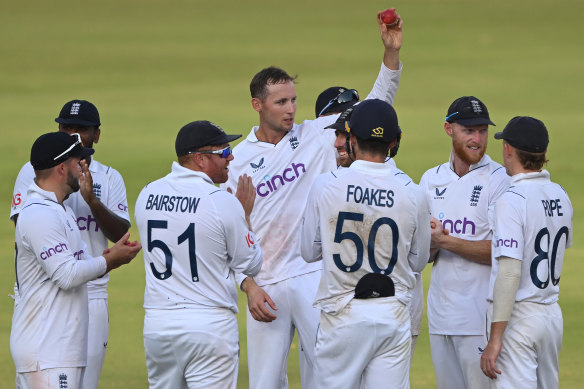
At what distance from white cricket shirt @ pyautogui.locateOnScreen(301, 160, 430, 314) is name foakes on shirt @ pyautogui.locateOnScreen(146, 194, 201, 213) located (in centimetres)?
61

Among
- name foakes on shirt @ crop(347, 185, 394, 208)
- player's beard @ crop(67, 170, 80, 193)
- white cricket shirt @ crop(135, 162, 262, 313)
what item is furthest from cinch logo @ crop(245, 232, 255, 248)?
player's beard @ crop(67, 170, 80, 193)

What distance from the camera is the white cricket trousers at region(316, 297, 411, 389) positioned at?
480 cm

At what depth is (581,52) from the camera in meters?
24.3

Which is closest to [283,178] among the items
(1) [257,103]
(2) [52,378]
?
(1) [257,103]

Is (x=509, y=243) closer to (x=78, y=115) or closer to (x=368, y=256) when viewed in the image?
(x=368, y=256)

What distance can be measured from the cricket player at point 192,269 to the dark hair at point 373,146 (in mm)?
701

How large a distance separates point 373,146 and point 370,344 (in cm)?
94

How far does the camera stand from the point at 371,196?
4766mm

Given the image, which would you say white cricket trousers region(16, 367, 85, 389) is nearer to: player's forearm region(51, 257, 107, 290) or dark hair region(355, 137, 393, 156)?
player's forearm region(51, 257, 107, 290)

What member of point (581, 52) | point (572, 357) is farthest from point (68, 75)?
point (572, 357)

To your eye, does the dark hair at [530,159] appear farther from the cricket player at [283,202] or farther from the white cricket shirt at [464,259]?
the cricket player at [283,202]

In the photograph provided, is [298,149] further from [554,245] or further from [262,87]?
[554,245]

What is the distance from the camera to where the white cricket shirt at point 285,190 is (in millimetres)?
6051

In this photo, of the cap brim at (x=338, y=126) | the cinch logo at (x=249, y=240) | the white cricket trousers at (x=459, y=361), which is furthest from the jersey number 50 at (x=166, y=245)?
the white cricket trousers at (x=459, y=361)
